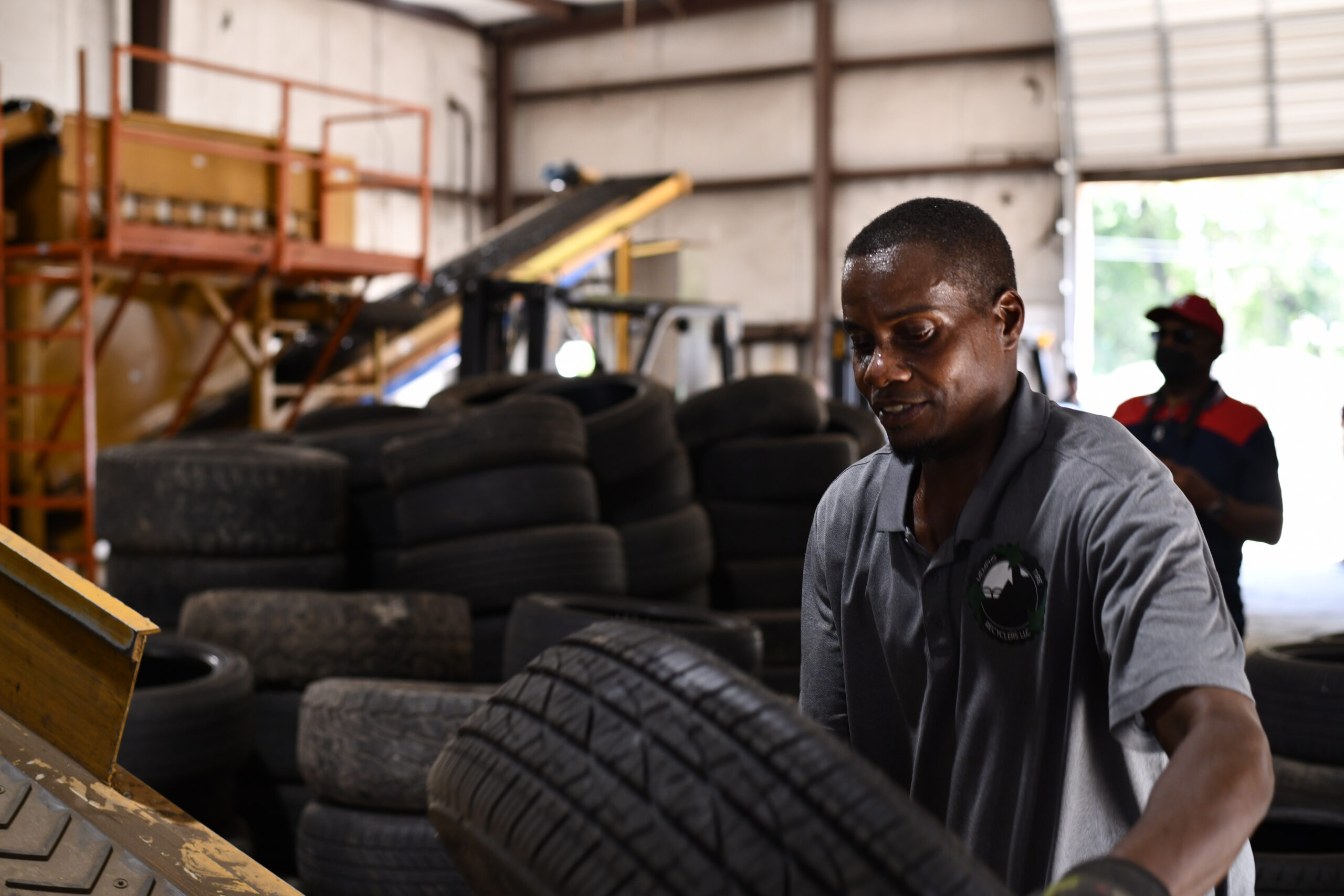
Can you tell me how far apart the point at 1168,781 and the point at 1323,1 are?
44.7 feet

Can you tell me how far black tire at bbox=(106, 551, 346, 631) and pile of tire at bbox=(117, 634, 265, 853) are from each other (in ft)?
2.76

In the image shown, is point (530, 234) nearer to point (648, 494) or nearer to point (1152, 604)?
point (648, 494)

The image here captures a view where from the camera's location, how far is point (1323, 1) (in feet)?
40.3

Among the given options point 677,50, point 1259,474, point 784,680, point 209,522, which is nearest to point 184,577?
point 209,522

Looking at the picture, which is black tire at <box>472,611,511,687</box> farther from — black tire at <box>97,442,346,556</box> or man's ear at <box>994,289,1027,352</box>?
man's ear at <box>994,289,1027,352</box>

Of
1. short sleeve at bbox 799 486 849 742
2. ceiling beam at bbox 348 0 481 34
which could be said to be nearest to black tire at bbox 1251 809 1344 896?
short sleeve at bbox 799 486 849 742

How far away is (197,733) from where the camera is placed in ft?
9.59

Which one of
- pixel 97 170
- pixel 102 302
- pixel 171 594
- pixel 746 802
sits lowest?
pixel 171 594

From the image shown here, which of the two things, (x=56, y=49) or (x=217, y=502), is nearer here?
(x=217, y=502)

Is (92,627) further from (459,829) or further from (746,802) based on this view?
(746,802)

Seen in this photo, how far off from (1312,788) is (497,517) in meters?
2.42

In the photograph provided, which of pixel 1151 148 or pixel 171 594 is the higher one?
pixel 1151 148

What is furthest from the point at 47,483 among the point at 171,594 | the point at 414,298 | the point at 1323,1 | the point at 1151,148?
the point at 1323,1

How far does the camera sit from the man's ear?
52.3 inches
